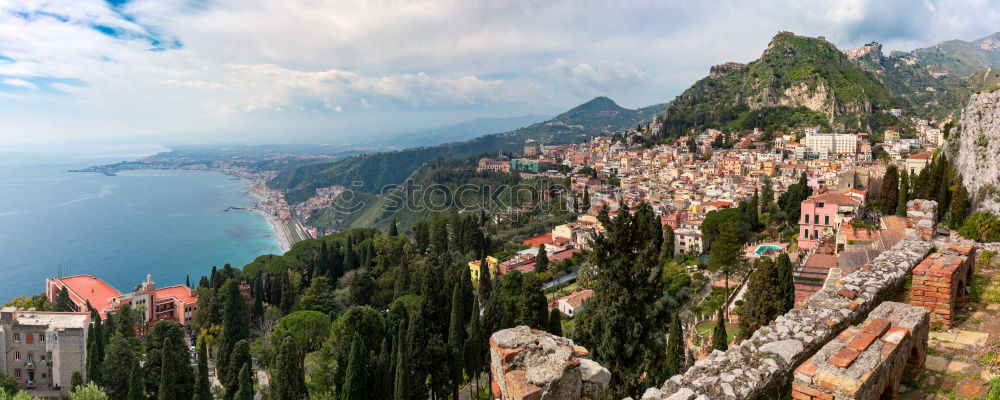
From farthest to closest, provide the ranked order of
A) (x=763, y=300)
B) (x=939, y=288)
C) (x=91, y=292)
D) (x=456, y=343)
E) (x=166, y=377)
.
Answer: (x=91, y=292), (x=166, y=377), (x=456, y=343), (x=763, y=300), (x=939, y=288)

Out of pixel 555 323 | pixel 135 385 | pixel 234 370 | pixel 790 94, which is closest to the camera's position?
pixel 555 323

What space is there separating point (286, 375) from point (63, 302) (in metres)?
28.4

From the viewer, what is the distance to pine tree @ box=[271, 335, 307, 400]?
1523 cm

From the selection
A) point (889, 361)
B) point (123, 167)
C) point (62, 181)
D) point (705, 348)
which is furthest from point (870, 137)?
point (123, 167)

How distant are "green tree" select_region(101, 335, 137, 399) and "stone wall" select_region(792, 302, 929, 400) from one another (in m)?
21.2

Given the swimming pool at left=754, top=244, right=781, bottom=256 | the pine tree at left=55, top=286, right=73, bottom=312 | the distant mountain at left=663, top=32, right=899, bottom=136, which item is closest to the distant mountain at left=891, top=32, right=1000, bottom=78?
the distant mountain at left=663, top=32, right=899, bottom=136

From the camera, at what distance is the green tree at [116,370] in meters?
18.3

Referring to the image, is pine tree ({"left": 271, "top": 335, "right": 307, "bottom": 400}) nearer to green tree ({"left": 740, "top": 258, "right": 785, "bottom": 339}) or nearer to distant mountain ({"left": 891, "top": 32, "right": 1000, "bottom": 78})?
green tree ({"left": 740, "top": 258, "right": 785, "bottom": 339})

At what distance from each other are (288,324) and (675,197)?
33.8 m

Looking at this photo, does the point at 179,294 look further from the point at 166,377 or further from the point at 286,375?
the point at 286,375

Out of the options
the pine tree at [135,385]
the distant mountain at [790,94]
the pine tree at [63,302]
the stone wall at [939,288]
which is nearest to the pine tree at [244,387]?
the pine tree at [135,385]

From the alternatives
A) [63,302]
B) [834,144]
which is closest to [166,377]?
[63,302]

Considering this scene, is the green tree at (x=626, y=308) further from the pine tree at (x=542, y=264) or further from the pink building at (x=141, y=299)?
the pink building at (x=141, y=299)

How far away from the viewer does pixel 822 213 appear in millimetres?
24516
